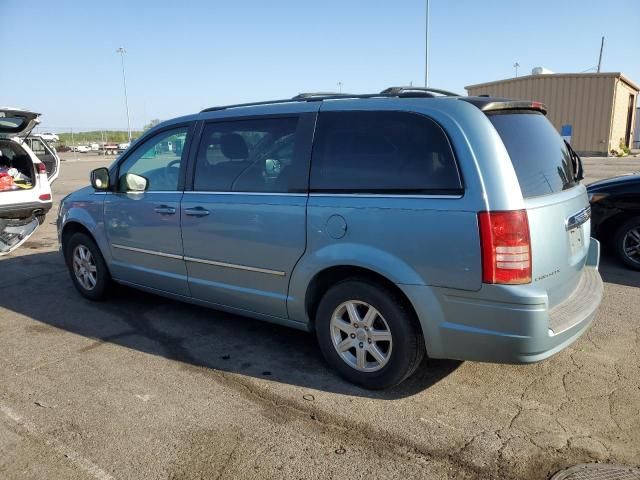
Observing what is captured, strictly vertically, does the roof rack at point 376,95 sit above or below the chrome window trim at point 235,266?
above

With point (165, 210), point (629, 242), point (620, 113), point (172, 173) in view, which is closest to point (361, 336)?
point (165, 210)

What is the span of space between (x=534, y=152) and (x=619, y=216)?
3.80 metres

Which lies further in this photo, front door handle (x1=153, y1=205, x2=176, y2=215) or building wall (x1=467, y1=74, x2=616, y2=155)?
building wall (x1=467, y1=74, x2=616, y2=155)

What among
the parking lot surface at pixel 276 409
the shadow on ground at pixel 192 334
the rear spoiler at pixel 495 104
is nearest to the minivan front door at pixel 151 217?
the shadow on ground at pixel 192 334

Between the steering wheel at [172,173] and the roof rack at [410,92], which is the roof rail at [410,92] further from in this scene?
the steering wheel at [172,173]

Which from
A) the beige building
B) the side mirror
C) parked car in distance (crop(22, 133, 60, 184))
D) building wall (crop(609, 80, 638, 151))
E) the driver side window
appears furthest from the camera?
building wall (crop(609, 80, 638, 151))

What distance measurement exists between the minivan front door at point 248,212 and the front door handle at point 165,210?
15 cm

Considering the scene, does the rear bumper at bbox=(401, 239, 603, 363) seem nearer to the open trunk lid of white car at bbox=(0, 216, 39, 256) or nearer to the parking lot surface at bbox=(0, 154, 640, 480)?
the parking lot surface at bbox=(0, 154, 640, 480)

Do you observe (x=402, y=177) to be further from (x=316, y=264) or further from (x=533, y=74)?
(x=533, y=74)

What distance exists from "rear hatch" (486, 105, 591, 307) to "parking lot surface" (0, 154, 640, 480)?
0.72 metres

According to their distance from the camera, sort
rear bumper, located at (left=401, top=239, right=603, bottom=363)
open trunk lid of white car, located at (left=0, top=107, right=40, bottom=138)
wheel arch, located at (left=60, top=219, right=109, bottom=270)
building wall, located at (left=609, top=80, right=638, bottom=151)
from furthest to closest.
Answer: building wall, located at (left=609, top=80, right=638, bottom=151), open trunk lid of white car, located at (left=0, top=107, right=40, bottom=138), wheel arch, located at (left=60, top=219, right=109, bottom=270), rear bumper, located at (left=401, top=239, right=603, bottom=363)

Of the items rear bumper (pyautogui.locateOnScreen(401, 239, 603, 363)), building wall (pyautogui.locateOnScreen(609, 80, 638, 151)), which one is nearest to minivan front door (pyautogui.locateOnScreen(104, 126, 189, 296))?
rear bumper (pyautogui.locateOnScreen(401, 239, 603, 363))

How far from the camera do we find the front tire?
3.18 m

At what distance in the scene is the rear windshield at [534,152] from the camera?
9.92ft
